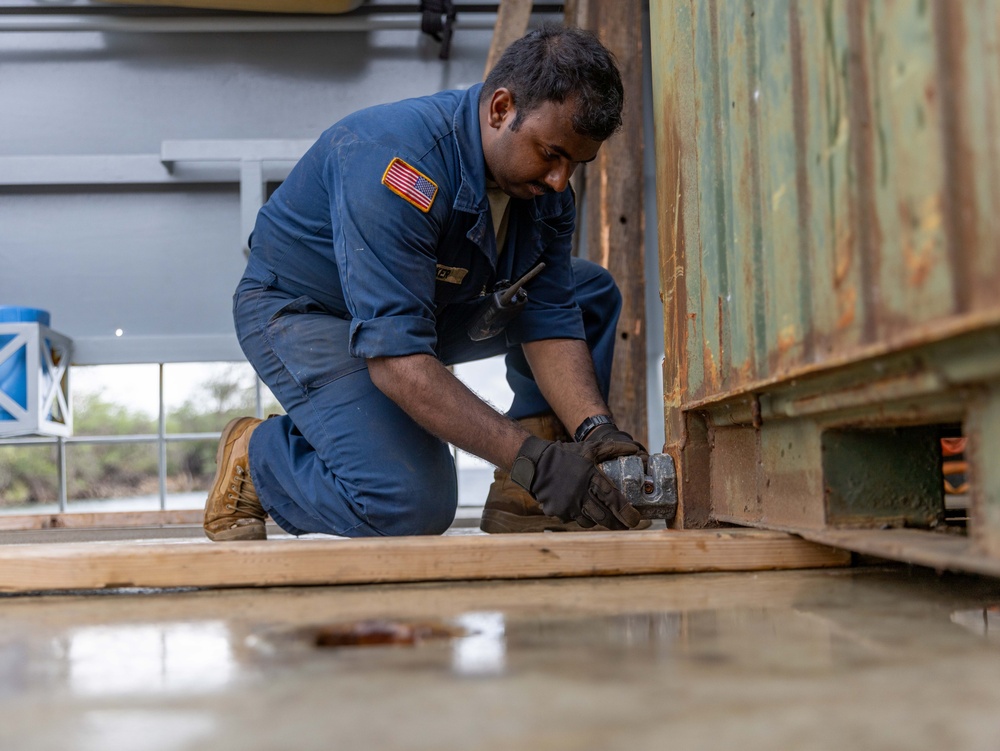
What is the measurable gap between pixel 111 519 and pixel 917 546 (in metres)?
3.41

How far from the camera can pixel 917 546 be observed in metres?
1.18

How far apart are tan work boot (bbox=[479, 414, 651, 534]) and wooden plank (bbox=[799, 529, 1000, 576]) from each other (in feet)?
3.75

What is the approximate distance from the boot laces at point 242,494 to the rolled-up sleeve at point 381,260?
63 centimetres

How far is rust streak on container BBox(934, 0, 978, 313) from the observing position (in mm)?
958

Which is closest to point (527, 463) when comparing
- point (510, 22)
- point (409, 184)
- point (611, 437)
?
point (611, 437)

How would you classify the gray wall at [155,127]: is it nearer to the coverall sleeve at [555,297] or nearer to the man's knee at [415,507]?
the coverall sleeve at [555,297]

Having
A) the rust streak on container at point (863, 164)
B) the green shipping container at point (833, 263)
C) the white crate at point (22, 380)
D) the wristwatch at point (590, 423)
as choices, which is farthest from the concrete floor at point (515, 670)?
the white crate at point (22, 380)

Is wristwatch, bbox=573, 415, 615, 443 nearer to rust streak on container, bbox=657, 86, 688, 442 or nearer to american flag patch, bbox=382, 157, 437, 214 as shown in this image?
rust streak on container, bbox=657, 86, 688, 442

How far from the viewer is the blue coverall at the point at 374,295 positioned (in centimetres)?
199

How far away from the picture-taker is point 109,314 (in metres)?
4.82

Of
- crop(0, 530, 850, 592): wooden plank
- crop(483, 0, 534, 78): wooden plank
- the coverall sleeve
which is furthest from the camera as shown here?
crop(483, 0, 534, 78): wooden plank

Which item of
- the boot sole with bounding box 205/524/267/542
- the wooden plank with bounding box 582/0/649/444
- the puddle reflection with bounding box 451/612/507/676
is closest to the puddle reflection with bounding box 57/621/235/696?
the puddle reflection with bounding box 451/612/507/676

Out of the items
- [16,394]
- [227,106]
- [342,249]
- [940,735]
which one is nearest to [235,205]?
[227,106]

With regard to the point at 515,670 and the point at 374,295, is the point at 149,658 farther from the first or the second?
the point at 374,295
